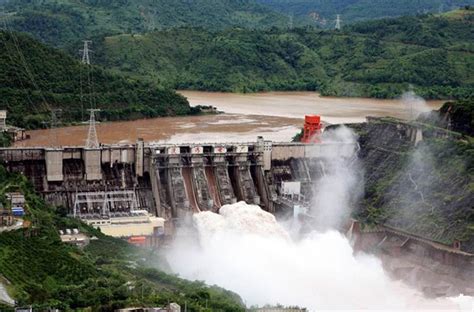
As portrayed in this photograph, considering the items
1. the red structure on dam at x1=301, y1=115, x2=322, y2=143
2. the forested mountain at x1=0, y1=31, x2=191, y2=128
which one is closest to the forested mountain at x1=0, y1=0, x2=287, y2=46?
the forested mountain at x1=0, y1=31, x2=191, y2=128

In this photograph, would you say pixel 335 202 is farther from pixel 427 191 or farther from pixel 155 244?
pixel 155 244

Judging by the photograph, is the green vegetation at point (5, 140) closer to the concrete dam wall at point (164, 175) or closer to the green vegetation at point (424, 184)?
the concrete dam wall at point (164, 175)

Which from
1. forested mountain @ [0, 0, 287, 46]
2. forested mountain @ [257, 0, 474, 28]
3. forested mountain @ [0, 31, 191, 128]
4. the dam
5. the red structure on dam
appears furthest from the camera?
forested mountain @ [257, 0, 474, 28]

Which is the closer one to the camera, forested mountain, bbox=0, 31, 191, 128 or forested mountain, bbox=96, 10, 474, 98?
forested mountain, bbox=0, 31, 191, 128

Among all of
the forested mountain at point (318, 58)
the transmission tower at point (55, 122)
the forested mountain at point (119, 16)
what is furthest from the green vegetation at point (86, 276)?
the forested mountain at point (119, 16)

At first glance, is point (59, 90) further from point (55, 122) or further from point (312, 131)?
point (312, 131)

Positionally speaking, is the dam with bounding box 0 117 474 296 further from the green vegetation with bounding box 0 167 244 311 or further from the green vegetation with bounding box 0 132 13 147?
the green vegetation with bounding box 0 132 13 147

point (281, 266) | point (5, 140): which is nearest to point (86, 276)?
point (281, 266)
